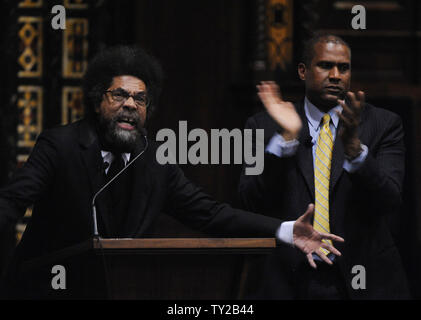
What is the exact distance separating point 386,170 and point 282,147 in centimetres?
37

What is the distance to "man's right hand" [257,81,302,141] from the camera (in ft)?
10.1

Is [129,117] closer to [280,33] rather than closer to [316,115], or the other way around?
[316,115]

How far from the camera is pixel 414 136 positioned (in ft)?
17.6

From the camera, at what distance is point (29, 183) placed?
3193mm

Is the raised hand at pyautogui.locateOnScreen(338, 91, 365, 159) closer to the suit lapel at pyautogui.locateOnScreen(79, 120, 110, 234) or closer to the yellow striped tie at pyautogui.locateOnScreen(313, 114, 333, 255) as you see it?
the yellow striped tie at pyautogui.locateOnScreen(313, 114, 333, 255)

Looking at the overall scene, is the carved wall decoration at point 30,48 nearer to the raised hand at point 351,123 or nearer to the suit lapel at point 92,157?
the suit lapel at point 92,157

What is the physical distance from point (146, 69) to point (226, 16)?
2153 mm

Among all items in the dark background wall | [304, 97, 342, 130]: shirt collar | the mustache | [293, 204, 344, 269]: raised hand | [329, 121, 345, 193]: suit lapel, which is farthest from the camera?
the dark background wall

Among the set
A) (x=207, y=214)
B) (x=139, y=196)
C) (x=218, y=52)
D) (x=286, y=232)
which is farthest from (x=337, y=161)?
(x=218, y=52)

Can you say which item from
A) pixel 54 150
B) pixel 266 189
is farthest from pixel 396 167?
pixel 54 150

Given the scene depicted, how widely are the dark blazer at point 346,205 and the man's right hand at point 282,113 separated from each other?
2.2 inches

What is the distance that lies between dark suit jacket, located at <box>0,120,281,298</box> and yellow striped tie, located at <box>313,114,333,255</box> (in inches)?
5.5

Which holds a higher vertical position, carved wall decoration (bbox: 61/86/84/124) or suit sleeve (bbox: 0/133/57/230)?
carved wall decoration (bbox: 61/86/84/124)

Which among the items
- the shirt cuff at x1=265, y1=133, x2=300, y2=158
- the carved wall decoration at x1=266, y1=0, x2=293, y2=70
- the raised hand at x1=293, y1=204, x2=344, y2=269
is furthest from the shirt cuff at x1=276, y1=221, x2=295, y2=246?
the carved wall decoration at x1=266, y1=0, x2=293, y2=70
